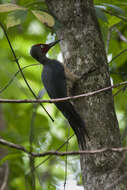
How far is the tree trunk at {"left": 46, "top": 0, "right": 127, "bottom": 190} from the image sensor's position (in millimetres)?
2652

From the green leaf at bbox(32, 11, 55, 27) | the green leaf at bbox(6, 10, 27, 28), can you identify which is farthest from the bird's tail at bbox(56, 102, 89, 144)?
the green leaf at bbox(6, 10, 27, 28)

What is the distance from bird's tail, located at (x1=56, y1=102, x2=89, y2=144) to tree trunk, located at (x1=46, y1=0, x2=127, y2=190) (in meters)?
0.06

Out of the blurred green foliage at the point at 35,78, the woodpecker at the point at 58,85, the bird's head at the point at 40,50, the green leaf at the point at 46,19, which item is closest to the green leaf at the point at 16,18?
the blurred green foliage at the point at 35,78

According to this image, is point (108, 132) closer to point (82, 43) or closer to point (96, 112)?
point (96, 112)

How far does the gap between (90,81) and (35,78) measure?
288cm

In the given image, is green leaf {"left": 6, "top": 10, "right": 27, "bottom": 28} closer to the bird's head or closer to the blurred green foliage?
the blurred green foliage

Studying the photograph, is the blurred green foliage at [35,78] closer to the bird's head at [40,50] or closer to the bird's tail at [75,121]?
the bird's head at [40,50]

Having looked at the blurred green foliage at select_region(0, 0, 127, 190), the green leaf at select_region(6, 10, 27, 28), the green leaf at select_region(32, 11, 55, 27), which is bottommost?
the blurred green foliage at select_region(0, 0, 127, 190)

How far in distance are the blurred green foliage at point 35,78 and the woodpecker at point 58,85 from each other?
0.71ft

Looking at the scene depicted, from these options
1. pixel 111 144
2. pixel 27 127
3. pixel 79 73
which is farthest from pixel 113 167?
pixel 27 127

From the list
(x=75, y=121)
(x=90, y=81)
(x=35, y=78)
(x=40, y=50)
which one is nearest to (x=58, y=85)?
(x=75, y=121)

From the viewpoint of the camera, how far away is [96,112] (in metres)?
2.79

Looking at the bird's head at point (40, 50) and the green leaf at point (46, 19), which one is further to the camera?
the bird's head at point (40, 50)

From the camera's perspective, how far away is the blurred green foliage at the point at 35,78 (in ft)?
10.3
